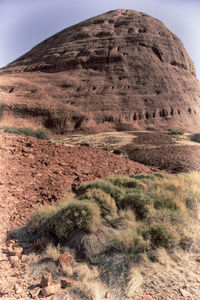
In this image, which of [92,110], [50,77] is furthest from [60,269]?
[50,77]

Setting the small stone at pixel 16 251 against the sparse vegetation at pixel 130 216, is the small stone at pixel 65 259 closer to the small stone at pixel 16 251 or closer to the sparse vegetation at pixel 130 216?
the sparse vegetation at pixel 130 216

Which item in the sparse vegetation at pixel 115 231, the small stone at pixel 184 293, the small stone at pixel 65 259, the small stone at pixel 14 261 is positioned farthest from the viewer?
the small stone at pixel 14 261

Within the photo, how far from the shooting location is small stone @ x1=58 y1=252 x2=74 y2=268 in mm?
3180

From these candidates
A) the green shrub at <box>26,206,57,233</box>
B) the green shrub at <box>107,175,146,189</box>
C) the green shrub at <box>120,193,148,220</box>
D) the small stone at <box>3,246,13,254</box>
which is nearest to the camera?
the small stone at <box>3,246,13,254</box>

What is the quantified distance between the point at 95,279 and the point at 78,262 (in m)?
0.43

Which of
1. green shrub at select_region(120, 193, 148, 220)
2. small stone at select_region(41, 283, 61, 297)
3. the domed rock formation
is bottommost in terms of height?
small stone at select_region(41, 283, 61, 297)

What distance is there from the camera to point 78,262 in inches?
131

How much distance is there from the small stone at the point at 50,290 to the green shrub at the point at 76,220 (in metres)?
0.90

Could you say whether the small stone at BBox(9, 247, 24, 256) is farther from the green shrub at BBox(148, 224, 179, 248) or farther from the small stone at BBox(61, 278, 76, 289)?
the green shrub at BBox(148, 224, 179, 248)

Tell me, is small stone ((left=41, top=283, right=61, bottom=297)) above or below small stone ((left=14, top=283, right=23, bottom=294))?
above

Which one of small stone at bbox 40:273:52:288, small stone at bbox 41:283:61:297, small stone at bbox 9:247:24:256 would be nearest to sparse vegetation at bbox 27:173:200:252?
small stone at bbox 9:247:24:256

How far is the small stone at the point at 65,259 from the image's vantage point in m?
3.18

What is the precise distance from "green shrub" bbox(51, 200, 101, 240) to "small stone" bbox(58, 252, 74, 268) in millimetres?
403

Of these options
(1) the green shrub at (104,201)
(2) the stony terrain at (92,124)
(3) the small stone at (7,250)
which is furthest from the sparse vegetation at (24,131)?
(3) the small stone at (7,250)
